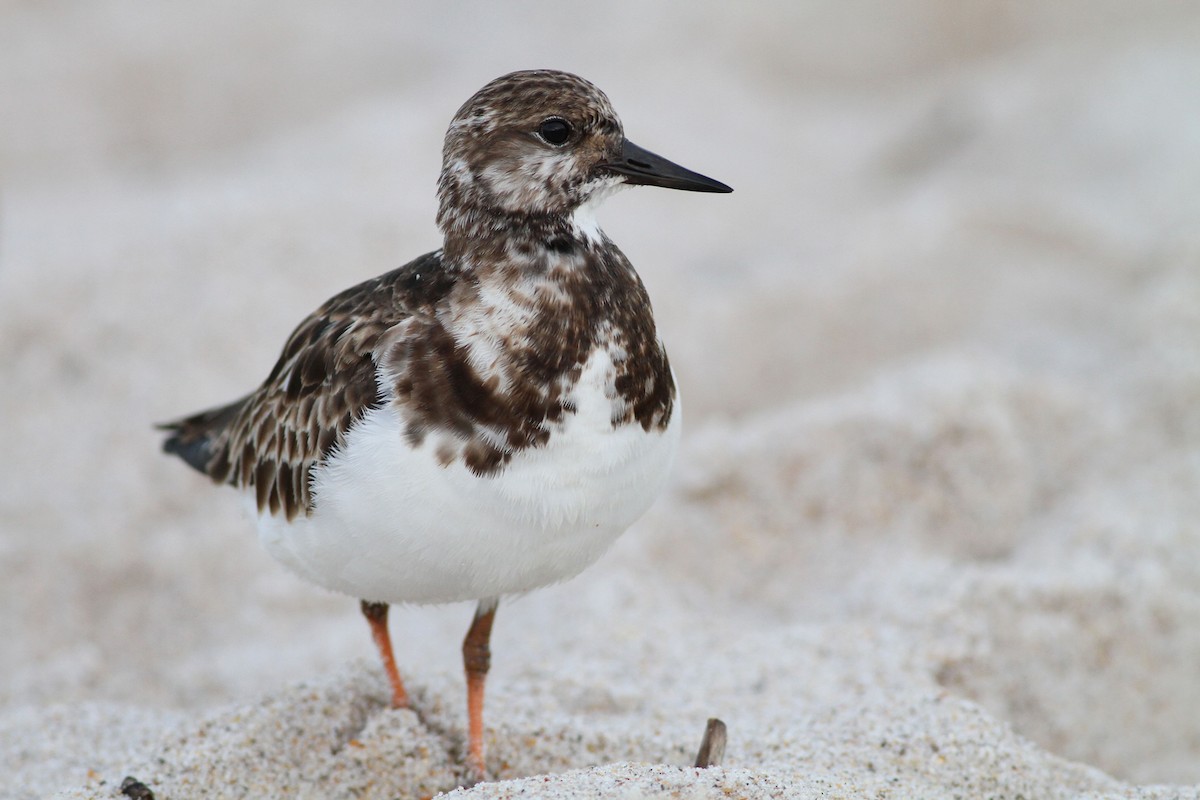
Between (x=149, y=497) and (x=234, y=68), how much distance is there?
488 cm

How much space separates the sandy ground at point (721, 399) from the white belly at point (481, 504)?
0.47 meters

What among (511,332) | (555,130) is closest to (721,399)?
(555,130)

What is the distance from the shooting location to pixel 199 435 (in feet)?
11.9

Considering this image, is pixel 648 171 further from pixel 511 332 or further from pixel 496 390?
pixel 496 390

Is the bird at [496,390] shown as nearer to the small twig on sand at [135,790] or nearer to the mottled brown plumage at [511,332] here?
the mottled brown plumage at [511,332]

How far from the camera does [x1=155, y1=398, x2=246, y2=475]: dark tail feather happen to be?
3.51 m

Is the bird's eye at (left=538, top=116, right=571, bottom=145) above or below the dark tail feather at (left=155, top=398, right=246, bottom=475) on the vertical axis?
above

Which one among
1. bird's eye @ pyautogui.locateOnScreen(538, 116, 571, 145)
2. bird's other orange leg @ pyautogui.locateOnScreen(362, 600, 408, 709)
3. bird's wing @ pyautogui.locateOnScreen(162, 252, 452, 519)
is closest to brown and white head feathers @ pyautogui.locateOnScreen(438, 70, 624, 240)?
bird's eye @ pyautogui.locateOnScreen(538, 116, 571, 145)

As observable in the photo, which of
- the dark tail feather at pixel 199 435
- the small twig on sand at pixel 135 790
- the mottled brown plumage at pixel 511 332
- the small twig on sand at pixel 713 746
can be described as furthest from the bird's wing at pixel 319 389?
the small twig on sand at pixel 713 746

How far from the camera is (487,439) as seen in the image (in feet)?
8.25

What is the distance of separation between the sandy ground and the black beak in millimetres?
1293

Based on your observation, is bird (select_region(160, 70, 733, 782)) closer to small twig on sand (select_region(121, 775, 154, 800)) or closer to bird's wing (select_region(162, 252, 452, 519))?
bird's wing (select_region(162, 252, 452, 519))

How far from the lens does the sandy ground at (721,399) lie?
3230 mm

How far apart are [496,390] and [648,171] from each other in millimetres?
653
